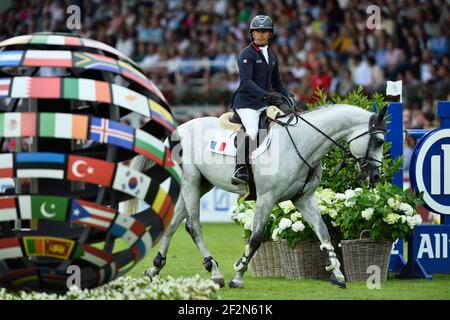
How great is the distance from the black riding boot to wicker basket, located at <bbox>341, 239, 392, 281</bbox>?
145cm

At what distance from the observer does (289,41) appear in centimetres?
2612

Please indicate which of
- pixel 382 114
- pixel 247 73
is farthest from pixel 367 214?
pixel 247 73

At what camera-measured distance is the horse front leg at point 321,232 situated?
11.2 metres

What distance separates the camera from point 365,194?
1202cm

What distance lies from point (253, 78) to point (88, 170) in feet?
13.2

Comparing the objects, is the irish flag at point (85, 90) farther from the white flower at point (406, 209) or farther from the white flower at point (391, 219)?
the white flower at point (406, 209)

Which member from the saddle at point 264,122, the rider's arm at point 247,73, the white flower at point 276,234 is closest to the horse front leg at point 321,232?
the white flower at point 276,234

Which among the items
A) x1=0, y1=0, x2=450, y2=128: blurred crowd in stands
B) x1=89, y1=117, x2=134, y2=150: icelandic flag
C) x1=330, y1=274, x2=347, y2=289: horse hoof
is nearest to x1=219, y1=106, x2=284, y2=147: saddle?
x1=330, y1=274, x2=347, y2=289: horse hoof

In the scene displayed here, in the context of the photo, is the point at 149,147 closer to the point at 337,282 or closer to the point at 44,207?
the point at 44,207

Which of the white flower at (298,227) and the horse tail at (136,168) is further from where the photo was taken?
the white flower at (298,227)

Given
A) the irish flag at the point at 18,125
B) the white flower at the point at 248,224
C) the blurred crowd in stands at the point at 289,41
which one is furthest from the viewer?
the blurred crowd in stands at the point at 289,41

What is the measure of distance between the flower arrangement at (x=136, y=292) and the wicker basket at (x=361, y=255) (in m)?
2.68

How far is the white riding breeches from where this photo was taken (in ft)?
37.7
